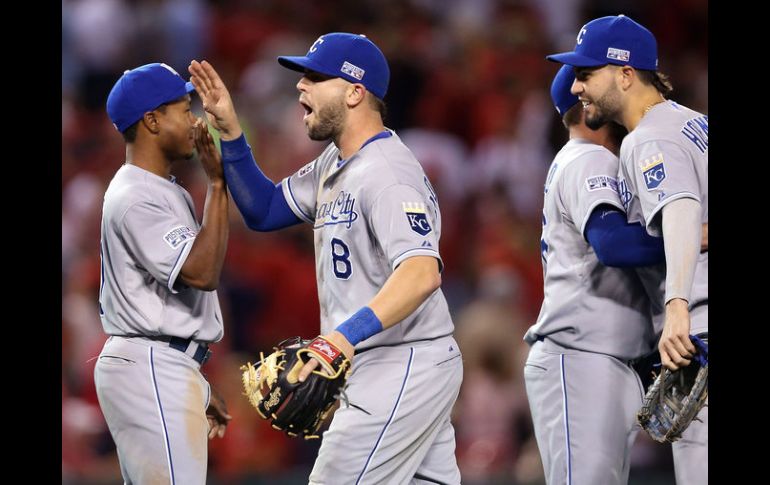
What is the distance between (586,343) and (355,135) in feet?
3.71

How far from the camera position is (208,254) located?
3574mm

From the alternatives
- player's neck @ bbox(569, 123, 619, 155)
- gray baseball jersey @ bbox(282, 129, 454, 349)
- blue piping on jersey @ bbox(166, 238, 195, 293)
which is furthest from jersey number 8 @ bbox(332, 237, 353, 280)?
player's neck @ bbox(569, 123, 619, 155)

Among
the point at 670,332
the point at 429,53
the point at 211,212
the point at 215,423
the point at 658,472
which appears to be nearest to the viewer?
the point at 670,332

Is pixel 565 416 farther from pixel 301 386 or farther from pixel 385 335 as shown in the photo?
pixel 301 386

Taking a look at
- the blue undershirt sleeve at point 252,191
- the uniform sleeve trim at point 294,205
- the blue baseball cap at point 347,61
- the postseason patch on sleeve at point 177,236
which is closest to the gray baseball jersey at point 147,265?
the postseason patch on sleeve at point 177,236

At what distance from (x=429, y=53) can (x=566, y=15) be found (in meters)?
1.29

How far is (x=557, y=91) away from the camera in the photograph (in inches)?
169

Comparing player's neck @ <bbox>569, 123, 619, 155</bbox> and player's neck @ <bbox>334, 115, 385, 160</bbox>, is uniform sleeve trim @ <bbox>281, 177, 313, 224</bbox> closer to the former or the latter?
player's neck @ <bbox>334, 115, 385, 160</bbox>

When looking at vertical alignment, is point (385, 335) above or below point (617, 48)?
below

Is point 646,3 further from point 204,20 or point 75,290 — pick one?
point 75,290

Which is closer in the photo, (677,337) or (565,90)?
(677,337)

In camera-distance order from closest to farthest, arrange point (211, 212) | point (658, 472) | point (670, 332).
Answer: point (670, 332), point (211, 212), point (658, 472)

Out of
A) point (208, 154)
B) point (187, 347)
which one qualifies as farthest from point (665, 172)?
point (187, 347)

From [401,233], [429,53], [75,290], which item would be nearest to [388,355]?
[401,233]
